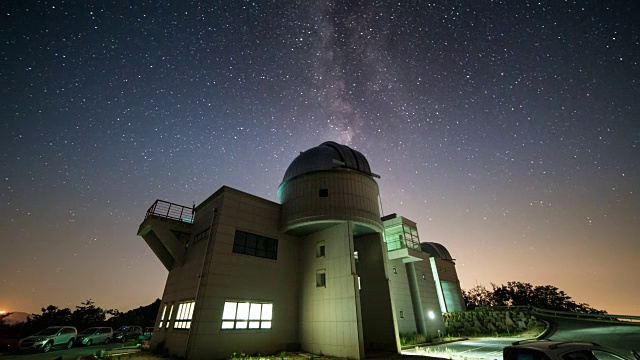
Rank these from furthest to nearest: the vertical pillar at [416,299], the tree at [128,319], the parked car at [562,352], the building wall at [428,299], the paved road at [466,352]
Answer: the tree at [128,319] → the building wall at [428,299] → the vertical pillar at [416,299] → the paved road at [466,352] → the parked car at [562,352]

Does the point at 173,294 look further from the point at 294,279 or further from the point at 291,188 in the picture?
the point at 291,188

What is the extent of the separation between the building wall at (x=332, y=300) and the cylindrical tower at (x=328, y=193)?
1205mm

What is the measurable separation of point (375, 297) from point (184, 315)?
12437 millimetres

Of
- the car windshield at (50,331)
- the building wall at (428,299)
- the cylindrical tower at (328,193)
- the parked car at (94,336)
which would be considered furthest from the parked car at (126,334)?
the building wall at (428,299)

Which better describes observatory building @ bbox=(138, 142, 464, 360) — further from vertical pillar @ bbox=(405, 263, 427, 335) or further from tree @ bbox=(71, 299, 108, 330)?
tree @ bbox=(71, 299, 108, 330)

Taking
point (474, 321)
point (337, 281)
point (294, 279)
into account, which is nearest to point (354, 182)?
point (337, 281)

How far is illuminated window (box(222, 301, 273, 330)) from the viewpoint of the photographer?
569 inches

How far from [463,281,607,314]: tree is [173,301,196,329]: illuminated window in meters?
65.2

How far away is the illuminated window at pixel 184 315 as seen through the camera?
1459cm

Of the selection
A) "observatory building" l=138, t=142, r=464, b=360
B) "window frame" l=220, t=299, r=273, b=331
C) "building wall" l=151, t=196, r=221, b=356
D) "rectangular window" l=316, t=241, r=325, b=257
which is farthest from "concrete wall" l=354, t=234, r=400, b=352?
"building wall" l=151, t=196, r=221, b=356

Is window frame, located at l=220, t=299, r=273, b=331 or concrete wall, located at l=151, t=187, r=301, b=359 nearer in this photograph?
concrete wall, located at l=151, t=187, r=301, b=359

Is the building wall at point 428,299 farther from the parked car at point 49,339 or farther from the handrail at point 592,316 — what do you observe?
the parked car at point 49,339

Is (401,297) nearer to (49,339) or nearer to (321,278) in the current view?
(321,278)

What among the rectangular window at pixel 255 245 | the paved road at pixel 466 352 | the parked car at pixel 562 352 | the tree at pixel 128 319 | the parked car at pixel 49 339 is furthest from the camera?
the tree at pixel 128 319
